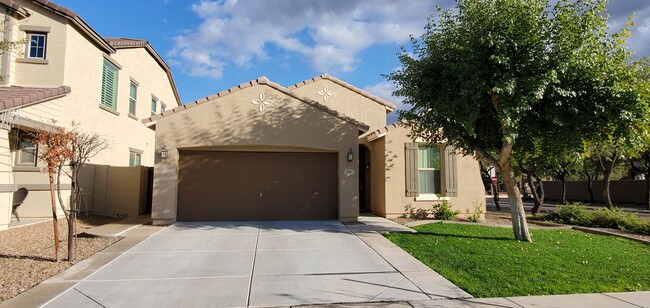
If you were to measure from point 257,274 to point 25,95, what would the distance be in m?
8.12

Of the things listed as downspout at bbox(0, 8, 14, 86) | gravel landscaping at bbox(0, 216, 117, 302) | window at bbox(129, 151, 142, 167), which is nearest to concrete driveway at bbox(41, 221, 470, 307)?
Answer: gravel landscaping at bbox(0, 216, 117, 302)

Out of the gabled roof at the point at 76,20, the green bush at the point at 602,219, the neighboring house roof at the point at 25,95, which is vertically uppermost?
the gabled roof at the point at 76,20

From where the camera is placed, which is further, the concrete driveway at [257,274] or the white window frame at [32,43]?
the white window frame at [32,43]

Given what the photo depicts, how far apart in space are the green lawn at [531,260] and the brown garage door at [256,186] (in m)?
3.55

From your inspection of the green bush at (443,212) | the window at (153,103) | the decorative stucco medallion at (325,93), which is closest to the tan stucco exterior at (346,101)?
the decorative stucco medallion at (325,93)

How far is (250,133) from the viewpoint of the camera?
450 inches

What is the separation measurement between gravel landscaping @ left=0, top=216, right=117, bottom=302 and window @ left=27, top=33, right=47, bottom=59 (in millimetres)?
5131

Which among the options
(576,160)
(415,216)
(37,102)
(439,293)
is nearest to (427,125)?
(576,160)

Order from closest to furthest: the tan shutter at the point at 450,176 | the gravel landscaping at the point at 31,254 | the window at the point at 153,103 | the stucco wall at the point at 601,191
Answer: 1. the gravel landscaping at the point at 31,254
2. the tan shutter at the point at 450,176
3. the window at the point at 153,103
4. the stucco wall at the point at 601,191

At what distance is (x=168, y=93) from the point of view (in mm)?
21766

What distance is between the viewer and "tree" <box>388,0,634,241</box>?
315 inches

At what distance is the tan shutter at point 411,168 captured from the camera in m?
13.2

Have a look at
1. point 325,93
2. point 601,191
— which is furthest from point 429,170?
point 601,191

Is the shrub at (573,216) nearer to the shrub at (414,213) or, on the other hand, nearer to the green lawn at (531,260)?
the green lawn at (531,260)
